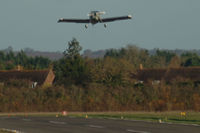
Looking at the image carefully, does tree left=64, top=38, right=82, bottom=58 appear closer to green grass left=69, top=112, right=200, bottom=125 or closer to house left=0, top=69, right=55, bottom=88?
house left=0, top=69, right=55, bottom=88

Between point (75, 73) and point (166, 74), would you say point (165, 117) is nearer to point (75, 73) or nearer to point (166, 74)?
point (75, 73)

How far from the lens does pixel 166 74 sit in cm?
9712

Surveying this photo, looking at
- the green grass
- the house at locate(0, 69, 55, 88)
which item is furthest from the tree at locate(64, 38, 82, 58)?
the green grass

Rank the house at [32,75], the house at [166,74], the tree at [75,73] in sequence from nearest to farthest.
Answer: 1. the tree at [75,73]
2. the house at [166,74]
3. the house at [32,75]

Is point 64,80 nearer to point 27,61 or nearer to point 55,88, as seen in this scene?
point 55,88

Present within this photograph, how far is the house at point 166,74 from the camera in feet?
303

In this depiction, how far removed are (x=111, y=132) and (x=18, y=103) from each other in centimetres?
2980

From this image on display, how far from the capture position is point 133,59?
5994 inches

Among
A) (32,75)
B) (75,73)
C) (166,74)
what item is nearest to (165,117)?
(75,73)

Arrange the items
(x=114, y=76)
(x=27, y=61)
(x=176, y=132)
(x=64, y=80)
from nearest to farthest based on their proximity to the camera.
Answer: (x=176, y=132) < (x=114, y=76) < (x=64, y=80) < (x=27, y=61)

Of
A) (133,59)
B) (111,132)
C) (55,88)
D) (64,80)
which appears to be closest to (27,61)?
(133,59)

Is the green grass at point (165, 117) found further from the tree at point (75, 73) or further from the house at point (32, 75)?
the house at point (32, 75)

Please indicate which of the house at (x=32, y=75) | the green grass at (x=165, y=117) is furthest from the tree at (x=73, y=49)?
the green grass at (x=165, y=117)

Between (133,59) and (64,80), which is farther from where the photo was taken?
(133,59)
